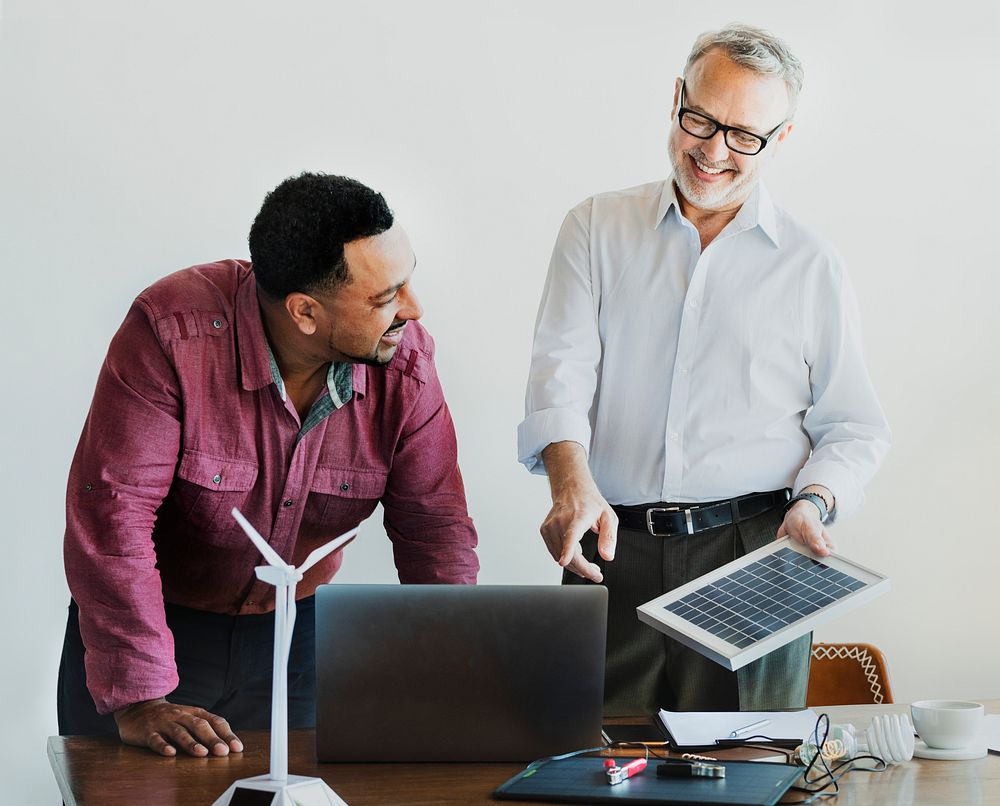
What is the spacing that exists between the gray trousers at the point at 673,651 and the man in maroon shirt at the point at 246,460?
29 centimetres

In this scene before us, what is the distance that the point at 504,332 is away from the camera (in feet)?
10.1

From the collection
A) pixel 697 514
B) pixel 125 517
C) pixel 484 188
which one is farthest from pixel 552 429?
pixel 484 188

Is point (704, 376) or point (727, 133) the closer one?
point (727, 133)

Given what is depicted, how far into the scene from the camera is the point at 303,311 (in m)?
1.92

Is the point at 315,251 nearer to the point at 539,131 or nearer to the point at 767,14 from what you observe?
the point at 539,131

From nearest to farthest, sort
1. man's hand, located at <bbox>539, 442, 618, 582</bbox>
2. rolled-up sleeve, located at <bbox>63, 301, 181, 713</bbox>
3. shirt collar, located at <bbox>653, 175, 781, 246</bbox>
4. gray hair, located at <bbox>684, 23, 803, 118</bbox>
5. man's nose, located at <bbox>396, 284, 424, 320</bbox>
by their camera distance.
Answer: rolled-up sleeve, located at <bbox>63, 301, 181, 713</bbox>
man's hand, located at <bbox>539, 442, 618, 582</bbox>
man's nose, located at <bbox>396, 284, 424, 320</bbox>
gray hair, located at <bbox>684, 23, 803, 118</bbox>
shirt collar, located at <bbox>653, 175, 781, 246</bbox>

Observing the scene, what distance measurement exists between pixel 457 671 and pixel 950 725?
0.68 metres

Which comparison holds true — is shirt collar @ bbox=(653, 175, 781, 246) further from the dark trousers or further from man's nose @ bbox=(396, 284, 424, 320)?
the dark trousers

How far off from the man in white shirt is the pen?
0.32 meters

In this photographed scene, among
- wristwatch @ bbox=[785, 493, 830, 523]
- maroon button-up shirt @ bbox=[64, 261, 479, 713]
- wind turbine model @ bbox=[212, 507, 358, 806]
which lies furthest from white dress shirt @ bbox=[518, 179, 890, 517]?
wind turbine model @ bbox=[212, 507, 358, 806]

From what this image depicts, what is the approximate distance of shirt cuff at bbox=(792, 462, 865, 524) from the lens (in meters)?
2.00

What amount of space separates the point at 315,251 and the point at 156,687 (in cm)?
71

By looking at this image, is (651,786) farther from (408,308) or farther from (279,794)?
(408,308)

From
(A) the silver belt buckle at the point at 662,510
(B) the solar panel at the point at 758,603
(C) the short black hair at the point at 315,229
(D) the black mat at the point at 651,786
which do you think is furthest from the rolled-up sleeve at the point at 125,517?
(A) the silver belt buckle at the point at 662,510
